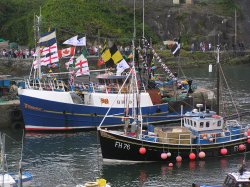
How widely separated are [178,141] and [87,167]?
5.83 meters

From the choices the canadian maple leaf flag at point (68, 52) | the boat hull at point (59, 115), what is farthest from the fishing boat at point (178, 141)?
the canadian maple leaf flag at point (68, 52)

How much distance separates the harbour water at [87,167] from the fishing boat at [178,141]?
0.51 m

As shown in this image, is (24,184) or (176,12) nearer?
(24,184)

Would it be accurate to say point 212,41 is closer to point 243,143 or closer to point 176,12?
point 176,12

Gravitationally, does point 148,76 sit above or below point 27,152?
above

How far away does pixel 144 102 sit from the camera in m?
55.7

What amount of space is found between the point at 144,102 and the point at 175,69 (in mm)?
39273

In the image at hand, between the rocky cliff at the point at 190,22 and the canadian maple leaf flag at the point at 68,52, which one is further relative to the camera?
the rocky cliff at the point at 190,22

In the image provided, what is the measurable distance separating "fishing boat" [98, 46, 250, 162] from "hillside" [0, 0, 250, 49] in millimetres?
53316

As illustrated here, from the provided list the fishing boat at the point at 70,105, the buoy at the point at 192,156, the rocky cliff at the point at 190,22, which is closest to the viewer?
the buoy at the point at 192,156

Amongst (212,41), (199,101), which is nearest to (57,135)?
(199,101)

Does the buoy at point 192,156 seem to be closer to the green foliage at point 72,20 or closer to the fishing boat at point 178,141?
the fishing boat at point 178,141

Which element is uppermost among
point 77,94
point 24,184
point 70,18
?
point 70,18

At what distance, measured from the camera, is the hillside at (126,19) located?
99.4 m
